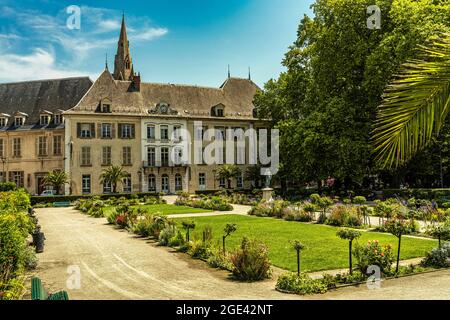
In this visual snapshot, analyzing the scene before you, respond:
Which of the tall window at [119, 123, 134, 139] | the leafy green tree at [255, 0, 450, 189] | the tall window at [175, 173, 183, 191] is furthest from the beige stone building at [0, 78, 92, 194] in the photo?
the leafy green tree at [255, 0, 450, 189]

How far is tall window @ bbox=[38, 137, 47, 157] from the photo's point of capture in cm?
4575

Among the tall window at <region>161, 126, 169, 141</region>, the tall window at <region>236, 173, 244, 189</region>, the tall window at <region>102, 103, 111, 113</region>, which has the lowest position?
Answer: the tall window at <region>236, 173, 244, 189</region>

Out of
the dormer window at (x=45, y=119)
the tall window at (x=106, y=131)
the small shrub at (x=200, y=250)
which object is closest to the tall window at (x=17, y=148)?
the dormer window at (x=45, y=119)

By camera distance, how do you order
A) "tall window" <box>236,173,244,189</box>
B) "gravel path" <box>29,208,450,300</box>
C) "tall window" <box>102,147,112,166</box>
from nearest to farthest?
"gravel path" <box>29,208,450,300</box> < "tall window" <box>102,147,112,166</box> < "tall window" <box>236,173,244,189</box>

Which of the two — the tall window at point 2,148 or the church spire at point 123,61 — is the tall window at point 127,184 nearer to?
the tall window at point 2,148

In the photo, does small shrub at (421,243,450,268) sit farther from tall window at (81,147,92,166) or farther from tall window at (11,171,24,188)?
tall window at (11,171,24,188)

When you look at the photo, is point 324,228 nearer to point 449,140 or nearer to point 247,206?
point 247,206

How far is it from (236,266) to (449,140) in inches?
991

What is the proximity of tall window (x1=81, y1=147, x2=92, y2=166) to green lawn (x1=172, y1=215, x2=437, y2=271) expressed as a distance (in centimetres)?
2549

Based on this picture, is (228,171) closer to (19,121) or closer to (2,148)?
(19,121)

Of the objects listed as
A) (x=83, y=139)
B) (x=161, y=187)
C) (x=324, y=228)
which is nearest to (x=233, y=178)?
(x=161, y=187)

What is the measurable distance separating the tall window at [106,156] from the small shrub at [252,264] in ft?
121

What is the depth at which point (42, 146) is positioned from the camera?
45938 millimetres

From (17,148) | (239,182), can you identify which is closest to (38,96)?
(17,148)
